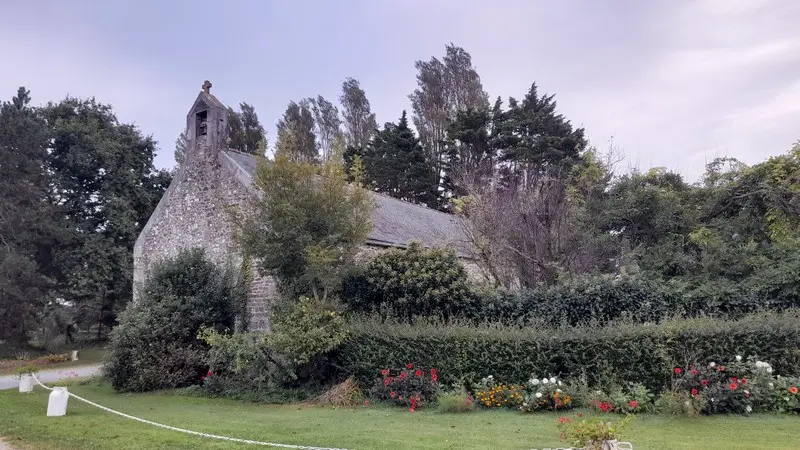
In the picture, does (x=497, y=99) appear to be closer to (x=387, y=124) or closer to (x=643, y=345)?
(x=387, y=124)

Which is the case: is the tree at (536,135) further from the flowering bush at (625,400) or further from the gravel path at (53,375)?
the gravel path at (53,375)

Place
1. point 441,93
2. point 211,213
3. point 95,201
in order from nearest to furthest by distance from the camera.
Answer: point 211,213 < point 95,201 < point 441,93

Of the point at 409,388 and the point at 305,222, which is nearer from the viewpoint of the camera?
the point at 409,388

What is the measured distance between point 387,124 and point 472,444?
34337mm

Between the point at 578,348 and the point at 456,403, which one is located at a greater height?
the point at 578,348

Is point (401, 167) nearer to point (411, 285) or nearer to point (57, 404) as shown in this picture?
point (411, 285)

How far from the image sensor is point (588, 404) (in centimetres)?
945

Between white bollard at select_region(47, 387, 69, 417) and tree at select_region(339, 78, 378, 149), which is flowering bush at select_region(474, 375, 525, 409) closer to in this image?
white bollard at select_region(47, 387, 69, 417)

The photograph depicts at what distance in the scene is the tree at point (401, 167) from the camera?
37500 millimetres

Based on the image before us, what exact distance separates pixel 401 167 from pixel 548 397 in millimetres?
28850

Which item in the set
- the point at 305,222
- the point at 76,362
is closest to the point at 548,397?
the point at 305,222

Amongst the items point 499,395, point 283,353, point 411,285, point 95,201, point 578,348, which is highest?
point 95,201

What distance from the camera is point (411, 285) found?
13.5 m

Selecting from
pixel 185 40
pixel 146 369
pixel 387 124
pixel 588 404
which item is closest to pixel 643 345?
pixel 588 404
